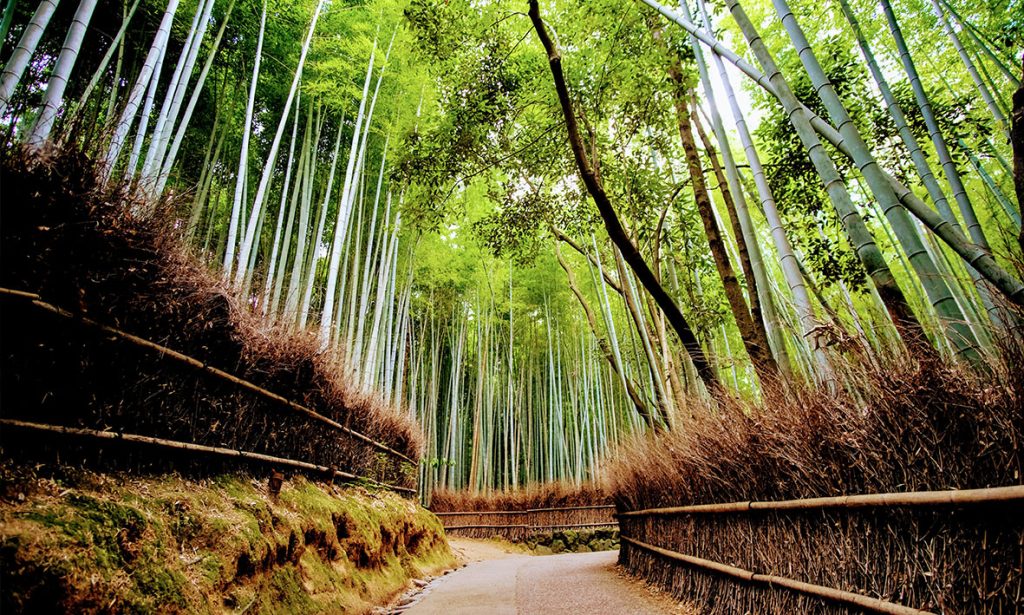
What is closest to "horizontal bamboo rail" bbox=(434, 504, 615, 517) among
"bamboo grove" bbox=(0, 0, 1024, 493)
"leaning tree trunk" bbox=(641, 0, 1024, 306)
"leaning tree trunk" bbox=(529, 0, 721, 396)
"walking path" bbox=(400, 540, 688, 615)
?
"bamboo grove" bbox=(0, 0, 1024, 493)

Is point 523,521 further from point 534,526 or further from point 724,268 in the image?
point 724,268

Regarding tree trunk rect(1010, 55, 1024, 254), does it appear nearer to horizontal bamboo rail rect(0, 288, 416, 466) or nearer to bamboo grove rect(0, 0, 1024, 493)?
bamboo grove rect(0, 0, 1024, 493)

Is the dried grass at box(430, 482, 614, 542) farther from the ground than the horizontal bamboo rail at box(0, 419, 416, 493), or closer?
closer

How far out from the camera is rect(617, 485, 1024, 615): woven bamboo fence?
1.07 m

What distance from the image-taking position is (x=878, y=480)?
1461 millimetres

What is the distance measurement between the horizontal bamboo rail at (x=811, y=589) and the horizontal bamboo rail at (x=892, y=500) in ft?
0.86

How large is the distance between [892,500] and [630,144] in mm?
4217

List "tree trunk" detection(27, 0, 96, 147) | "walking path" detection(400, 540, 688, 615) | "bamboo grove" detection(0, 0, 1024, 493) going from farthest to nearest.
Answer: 1. "walking path" detection(400, 540, 688, 615)
2. "tree trunk" detection(27, 0, 96, 147)
3. "bamboo grove" detection(0, 0, 1024, 493)

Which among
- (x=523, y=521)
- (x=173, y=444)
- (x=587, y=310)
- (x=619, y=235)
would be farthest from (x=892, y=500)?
(x=523, y=521)

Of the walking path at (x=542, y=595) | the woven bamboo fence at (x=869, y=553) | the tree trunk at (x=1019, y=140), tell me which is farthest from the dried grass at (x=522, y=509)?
the tree trunk at (x=1019, y=140)

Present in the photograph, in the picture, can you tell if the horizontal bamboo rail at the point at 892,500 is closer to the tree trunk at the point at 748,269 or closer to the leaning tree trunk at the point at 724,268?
the leaning tree trunk at the point at 724,268

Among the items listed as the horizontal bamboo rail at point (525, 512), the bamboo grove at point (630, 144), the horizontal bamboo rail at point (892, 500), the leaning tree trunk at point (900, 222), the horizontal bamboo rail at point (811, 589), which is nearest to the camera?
the horizontal bamboo rail at point (892, 500)

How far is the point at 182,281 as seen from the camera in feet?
6.73

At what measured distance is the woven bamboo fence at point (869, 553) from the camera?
107cm
